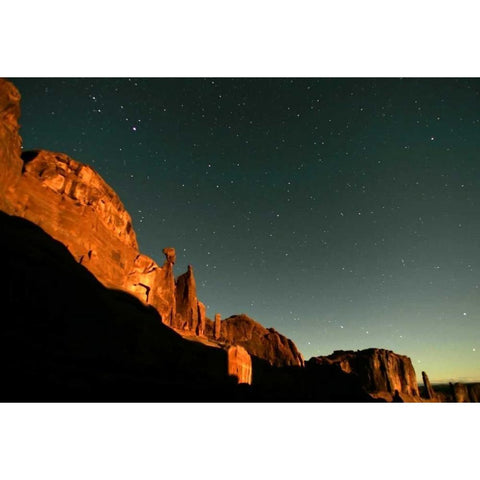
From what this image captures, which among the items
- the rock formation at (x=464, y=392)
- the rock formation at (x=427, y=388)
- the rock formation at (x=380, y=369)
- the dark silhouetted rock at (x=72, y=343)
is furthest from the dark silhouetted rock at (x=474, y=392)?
the dark silhouetted rock at (x=72, y=343)

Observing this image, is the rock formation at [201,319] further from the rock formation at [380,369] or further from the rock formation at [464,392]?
the rock formation at [464,392]

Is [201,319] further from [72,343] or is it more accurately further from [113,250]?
[72,343]

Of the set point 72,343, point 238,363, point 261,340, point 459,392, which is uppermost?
point 261,340

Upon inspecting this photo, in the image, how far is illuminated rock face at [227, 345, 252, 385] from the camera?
16.9 meters

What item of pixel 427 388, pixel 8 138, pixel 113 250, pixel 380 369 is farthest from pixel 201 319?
pixel 427 388

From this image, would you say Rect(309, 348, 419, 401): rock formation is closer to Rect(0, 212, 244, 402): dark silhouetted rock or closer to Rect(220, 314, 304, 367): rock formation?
Rect(220, 314, 304, 367): rock formation

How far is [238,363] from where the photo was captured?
58.4 ft

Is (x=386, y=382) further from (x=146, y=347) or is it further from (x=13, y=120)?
(x=13, y=120)

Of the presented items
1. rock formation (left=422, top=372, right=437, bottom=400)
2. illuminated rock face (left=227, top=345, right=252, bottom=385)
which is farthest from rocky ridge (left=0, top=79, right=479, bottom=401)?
rock formation (left=422, top=372, right=437, bottom=400)

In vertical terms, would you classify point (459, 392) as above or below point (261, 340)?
below

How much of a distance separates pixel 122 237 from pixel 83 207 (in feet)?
32.9

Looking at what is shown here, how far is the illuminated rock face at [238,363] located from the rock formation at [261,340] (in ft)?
200

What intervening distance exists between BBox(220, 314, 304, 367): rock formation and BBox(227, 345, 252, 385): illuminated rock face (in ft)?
200

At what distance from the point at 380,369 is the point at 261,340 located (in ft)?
146
